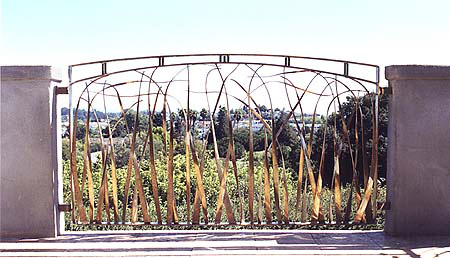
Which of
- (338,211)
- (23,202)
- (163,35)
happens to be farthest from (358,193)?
(163,35)

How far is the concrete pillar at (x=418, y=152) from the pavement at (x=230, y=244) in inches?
6.3

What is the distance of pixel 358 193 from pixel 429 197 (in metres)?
0.53

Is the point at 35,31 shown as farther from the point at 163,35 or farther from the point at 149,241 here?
the point at 149,241

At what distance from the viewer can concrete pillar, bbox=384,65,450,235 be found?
3.79 meters

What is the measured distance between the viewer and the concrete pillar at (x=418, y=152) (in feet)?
12.5

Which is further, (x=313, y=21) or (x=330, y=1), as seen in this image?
(x=313, y=21)

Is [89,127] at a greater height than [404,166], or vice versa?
[89,127]

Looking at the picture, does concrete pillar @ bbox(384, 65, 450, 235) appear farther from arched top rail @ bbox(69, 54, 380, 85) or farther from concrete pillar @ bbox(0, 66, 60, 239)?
concrete pillar @ bbox(0, 66, 60, 239)

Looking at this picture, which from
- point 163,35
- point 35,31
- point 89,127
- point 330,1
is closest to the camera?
point 89,127

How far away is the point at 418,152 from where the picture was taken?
12.6ft

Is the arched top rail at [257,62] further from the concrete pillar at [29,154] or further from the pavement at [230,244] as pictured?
the pavement at [230,244]

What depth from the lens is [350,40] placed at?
19.0 feet

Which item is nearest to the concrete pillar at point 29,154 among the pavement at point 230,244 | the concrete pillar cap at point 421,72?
the pavement at point 230,244

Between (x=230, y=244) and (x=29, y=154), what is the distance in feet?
5.29
